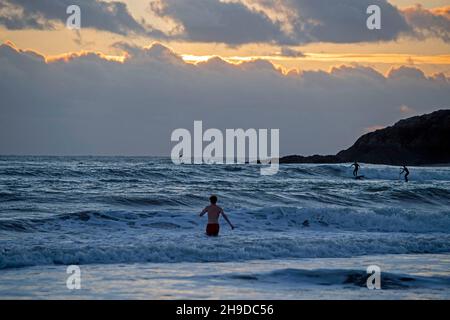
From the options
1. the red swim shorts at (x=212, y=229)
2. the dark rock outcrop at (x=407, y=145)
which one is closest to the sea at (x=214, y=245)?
the red swim shorts at (x=212, y=229)

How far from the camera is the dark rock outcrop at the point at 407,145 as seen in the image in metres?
88.8

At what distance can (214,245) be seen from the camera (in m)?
17.5

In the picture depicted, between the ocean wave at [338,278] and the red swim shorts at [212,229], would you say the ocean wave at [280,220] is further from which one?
the ocean wave at [338,278]

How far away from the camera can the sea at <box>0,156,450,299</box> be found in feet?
41.1

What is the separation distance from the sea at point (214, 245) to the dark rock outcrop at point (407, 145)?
55.2m

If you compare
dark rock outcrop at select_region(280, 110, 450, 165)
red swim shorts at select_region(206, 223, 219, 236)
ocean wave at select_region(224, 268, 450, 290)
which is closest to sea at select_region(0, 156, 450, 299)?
ocean wave at select_region(224, 268, 450, 290)

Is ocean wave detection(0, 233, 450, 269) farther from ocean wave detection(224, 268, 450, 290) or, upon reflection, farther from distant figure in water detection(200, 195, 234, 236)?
ocean wave detection(224, 268, 450, 290)

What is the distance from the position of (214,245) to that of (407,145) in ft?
256

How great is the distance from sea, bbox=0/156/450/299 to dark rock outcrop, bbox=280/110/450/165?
55.2 m

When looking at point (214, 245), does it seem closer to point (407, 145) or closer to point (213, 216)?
point (213, 216)

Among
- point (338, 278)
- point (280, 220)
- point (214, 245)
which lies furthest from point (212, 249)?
point (280, 220)
